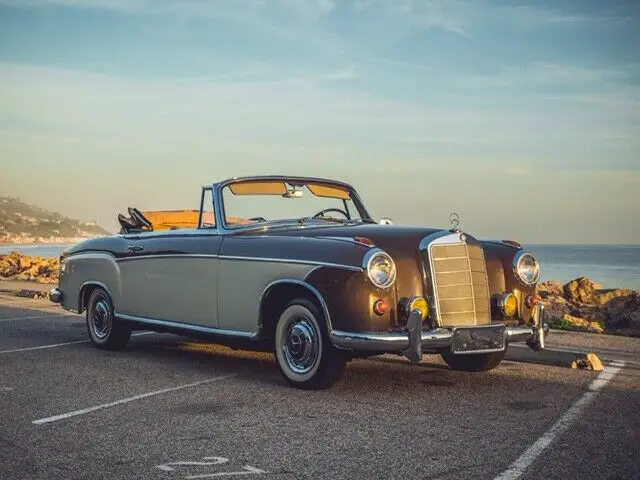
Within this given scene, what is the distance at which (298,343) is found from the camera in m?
6.67

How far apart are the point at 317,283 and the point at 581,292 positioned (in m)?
15.7

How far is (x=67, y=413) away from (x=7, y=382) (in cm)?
151

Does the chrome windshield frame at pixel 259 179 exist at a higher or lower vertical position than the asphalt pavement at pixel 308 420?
higher

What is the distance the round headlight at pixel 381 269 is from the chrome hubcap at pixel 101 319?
13.1 ft

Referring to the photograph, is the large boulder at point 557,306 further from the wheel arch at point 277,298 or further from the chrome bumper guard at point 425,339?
the wheel arch at point 277,298

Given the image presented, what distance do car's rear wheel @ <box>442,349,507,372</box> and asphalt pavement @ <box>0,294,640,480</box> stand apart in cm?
11

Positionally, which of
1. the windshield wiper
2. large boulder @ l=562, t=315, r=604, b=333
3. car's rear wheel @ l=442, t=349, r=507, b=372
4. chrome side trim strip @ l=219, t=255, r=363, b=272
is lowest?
large boulder @ l=562, t=315, r=604, b=333

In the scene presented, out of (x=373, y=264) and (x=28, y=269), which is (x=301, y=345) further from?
(x=28, y=269)

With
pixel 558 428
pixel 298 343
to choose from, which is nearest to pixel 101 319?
pixel 298 343

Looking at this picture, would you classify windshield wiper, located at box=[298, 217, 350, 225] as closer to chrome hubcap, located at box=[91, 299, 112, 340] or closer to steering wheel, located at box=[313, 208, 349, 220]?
steering wheel, located at box=[313, 208, 349, 220]

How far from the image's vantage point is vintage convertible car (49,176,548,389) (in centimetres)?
629

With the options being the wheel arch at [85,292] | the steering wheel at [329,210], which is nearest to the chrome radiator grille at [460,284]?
the steering wheel at [329,210]

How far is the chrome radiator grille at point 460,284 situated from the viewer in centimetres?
652

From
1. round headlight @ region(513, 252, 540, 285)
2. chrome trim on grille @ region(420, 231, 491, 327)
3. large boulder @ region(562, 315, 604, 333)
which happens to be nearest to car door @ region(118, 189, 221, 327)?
chrome trim on grille @ region(420, 231, 491, 327)
